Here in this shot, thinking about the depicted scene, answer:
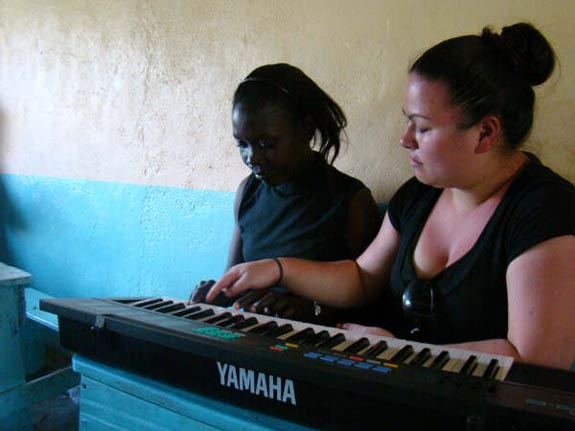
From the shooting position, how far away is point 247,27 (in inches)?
73.9

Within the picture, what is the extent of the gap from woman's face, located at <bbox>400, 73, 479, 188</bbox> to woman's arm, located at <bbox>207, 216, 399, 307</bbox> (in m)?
0.29

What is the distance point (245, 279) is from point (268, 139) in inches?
15.0

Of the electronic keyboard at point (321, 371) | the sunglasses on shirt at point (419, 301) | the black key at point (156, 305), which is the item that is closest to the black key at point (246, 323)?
the electronic keyboard at point (321, 371)

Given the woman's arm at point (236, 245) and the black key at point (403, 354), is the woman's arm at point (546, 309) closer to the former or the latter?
the black key at point (403, 354)

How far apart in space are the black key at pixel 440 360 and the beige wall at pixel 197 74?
710mm

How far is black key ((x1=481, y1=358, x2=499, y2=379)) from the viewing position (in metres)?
0.76

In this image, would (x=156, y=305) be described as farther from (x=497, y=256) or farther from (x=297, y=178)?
(x=497, y=256)

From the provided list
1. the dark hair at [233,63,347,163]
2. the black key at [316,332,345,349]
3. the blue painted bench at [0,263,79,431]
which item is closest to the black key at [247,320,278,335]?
the black key at [316,332,345,349]

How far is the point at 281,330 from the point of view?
3.26 feet

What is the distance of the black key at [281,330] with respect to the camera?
0.96 meters

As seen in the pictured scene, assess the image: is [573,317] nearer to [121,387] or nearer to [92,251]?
[121,387]

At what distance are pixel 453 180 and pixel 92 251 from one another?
2066 millimetres

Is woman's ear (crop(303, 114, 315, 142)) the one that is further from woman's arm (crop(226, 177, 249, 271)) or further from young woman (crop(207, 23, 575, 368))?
young woman (crop(207, 23, 575, 368))

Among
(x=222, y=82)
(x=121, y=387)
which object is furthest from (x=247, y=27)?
(x=121, y=387)
